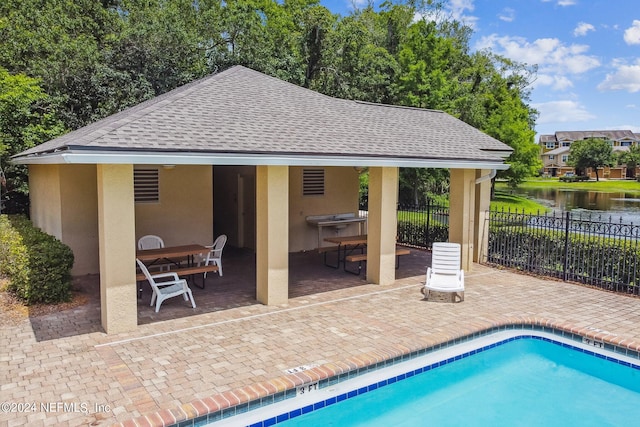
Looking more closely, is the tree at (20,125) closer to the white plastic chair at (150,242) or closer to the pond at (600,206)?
the white plastic chair at (150,242)

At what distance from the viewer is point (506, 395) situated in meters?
7.44

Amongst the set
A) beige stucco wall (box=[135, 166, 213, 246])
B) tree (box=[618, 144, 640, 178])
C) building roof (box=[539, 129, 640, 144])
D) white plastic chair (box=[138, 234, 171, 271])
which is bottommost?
white plastic chair (box=[138, 234, 171, 271])

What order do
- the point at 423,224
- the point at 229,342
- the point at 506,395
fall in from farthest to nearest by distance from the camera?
the point at 423,224 → the point at 229,342 → the point at 506,395

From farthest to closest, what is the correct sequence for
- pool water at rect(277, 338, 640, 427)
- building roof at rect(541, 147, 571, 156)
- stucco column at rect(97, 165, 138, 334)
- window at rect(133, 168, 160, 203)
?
building roof at rect(541, 147, 571, 156) < window at rect(133, 168, 160, 203) < stucco column at rect(97, 165, 138, 334) < pool water at rect(277, 338, 640, 427)

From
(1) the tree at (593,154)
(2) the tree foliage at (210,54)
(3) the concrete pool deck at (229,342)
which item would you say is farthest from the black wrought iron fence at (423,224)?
(1) the tree at (593,154)

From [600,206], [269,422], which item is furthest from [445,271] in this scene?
[600,206]

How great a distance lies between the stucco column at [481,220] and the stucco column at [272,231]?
7.74 meters

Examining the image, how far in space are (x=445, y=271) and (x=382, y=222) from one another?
81.5 inches

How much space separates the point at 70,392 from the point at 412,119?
14136mm

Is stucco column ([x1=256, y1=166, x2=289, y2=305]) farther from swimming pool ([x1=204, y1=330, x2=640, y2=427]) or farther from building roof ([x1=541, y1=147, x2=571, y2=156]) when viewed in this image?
building roof ([x1=541, y1=147, x2=571, y2=156])

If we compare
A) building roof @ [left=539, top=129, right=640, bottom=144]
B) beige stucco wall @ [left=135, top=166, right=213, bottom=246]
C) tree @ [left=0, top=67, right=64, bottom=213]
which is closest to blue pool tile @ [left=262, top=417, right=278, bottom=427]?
beige stucco wall @ [left=135, top=166, right=213, bottom=246]

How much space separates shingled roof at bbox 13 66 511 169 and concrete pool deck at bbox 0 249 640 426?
317cm

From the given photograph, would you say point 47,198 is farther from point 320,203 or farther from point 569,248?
point 569,248

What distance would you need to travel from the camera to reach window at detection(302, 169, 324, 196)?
16719 mm
